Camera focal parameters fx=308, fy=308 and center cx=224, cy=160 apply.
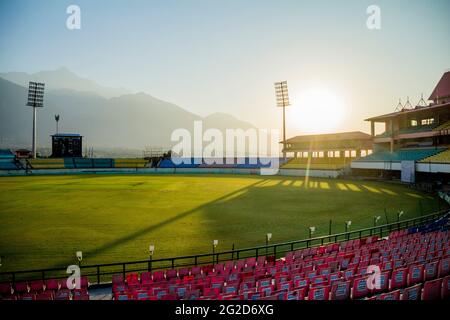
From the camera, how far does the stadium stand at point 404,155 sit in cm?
4641

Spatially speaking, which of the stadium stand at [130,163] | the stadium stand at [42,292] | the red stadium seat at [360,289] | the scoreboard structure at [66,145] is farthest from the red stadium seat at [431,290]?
the stadium stand at [130,163]

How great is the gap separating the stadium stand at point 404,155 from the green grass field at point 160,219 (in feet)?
42.8

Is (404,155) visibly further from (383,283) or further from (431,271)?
(383,283)

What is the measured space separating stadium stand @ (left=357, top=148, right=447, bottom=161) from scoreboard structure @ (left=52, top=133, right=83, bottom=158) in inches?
2620

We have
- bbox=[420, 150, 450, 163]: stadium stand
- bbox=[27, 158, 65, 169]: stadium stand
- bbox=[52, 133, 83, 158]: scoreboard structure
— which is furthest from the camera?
bbox=[52, 133, 83, 158]: scoreboard structure

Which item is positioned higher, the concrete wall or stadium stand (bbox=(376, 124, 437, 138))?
stadium stand (bbox=(376, 124, 437, 138))

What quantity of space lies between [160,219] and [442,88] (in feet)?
213

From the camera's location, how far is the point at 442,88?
62.1 meters

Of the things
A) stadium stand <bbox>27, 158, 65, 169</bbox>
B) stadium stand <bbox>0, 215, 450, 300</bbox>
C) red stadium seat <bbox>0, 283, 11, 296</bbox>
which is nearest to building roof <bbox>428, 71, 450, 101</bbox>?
stadium stand <bbox>0, 215, 450, 300</bbox>

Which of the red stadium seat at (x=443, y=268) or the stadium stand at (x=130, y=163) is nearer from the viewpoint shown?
the red stadium seat at (x=443, y=268)

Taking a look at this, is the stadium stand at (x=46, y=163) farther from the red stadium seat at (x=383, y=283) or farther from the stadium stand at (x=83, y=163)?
the red stadium seat at (x=383, y=283)

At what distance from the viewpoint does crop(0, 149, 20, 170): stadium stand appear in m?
68.9

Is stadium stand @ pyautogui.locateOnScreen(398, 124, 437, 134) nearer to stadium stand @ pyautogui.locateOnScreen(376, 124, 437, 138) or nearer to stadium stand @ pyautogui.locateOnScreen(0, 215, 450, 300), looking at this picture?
stadium stand @ pyautogui.locateOnScreen(376, 124, 437, 138)
